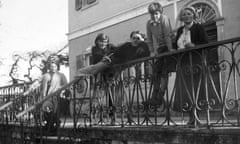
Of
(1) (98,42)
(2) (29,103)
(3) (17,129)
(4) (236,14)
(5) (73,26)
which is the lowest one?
(3) (17,129)

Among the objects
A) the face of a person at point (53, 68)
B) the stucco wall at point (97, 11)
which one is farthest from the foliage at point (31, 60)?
the face of a person at point (53, 68)

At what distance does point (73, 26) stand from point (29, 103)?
Result: 6328 millimetres

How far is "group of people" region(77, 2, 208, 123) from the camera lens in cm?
417

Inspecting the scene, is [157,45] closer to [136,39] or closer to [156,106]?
[136,39]

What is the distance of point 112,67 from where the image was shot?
519 cm

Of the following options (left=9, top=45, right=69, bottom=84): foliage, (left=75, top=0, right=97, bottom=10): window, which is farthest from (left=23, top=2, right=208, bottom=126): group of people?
(left=9, top=45, right=69, bottom=84): foliage

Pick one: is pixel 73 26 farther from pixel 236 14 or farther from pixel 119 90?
pixel 119 90

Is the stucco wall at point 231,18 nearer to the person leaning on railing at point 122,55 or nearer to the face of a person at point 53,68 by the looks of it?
the person leaning on railing at point 122,55

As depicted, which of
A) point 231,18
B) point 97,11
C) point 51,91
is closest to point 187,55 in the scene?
point 51,91

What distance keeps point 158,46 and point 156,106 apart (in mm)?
916

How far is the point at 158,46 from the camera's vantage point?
471 centimetres

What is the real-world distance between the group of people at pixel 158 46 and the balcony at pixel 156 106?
4cm

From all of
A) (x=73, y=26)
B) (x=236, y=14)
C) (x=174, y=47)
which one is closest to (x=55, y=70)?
(x=174, y=47)

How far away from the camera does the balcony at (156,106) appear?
3.77 metres
